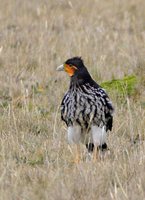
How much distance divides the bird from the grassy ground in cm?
17

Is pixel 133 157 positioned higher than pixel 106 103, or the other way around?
pixel 106 103

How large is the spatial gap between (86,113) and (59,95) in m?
2.65

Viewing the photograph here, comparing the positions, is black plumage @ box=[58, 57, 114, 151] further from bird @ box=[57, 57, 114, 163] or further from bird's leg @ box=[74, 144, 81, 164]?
bird's leg @ box=[74, 144, 81, 164]

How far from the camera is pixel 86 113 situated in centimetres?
701

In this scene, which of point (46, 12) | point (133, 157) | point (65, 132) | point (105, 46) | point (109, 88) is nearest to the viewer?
point (133, 157)

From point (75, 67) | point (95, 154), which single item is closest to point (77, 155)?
point (95, 154)

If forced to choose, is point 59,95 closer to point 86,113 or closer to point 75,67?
point 75,67

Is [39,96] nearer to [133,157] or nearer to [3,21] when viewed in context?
[133,157]

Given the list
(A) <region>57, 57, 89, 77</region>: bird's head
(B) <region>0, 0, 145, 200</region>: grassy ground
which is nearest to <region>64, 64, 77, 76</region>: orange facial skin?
(A) <region>57, 57, 89, 77</region>: bird's head

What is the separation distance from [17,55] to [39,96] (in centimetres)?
193

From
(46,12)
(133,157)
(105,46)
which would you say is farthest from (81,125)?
(46,12)

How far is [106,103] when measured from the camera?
23.5ft

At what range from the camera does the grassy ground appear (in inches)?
235

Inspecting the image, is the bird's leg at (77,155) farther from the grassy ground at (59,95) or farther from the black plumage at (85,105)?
the black plumage at (85,105)
